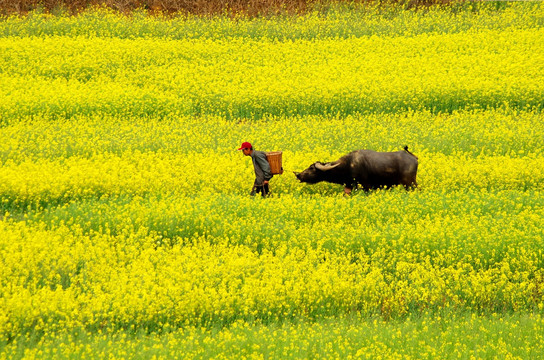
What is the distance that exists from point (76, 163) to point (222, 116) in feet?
19.4

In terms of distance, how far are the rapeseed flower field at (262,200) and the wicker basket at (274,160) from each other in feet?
1.65

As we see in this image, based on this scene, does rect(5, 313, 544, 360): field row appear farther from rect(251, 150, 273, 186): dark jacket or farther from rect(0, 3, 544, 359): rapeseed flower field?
rect(251, 150, 273, 186): dark jacket

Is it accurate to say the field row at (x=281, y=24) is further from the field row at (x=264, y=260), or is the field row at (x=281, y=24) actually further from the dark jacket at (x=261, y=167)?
the field row at (x=264, y=260)

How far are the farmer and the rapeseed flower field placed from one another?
10.7 inches

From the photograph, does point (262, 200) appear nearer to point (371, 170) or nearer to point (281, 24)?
point (371, 170)

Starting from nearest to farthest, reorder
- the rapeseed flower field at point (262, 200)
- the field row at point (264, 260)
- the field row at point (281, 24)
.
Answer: the rapeseed flower field at point (262, 200) → the field row at point (264, 260) → the field row at point (281, 24)

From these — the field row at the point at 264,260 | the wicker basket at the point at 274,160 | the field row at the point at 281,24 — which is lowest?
the field row at the point at 264,260

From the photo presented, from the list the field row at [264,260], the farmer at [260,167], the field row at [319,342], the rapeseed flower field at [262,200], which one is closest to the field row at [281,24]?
the rapeseed flower field at [262,200]

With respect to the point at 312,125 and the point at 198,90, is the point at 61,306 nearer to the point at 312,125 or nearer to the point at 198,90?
the point at 312,125

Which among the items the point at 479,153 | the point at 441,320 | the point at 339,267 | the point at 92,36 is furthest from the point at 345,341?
the point at 92,36

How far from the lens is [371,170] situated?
538 inches

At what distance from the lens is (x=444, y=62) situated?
2295cm

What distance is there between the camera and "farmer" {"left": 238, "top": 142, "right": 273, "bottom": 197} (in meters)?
13.1

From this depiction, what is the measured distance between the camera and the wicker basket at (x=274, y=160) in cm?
1310
